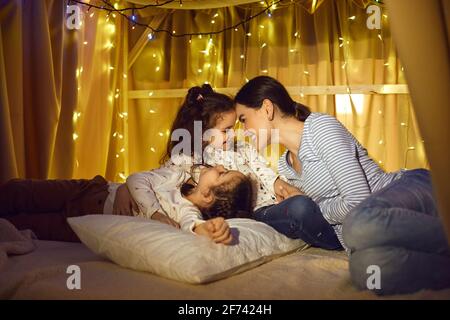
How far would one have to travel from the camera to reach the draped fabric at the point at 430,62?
0.79 m

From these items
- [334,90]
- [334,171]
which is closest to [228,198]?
[334,171]

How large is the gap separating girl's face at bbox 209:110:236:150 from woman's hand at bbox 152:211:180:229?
1.68 ft

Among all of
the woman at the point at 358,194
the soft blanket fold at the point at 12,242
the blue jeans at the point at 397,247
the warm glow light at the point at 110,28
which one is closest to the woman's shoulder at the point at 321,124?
the woman at the point at 358,194

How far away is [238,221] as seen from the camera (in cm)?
145

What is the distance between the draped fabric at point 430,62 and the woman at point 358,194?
273mm

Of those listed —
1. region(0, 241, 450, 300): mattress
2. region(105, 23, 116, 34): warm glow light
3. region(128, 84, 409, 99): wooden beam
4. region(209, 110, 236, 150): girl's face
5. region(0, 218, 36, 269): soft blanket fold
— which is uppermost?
region(105, 23, 116, 34): warm glow light

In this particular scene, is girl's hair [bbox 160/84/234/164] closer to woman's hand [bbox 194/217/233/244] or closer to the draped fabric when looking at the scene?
woman's hand [bbox 194/217/233/244]

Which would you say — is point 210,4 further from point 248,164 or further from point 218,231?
point 218,231

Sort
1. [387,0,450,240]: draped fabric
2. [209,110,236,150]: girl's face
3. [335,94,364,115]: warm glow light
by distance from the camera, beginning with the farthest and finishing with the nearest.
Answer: [335,94,364,115]: warm glow light → [209,110,236,150]: girl's face → [387,0,450,240]: draped fabric

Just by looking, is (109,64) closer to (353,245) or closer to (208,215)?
(208,215)

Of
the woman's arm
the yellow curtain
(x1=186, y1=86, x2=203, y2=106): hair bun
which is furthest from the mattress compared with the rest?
the yellow curtain

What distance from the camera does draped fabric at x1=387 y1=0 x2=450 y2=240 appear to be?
789mm
